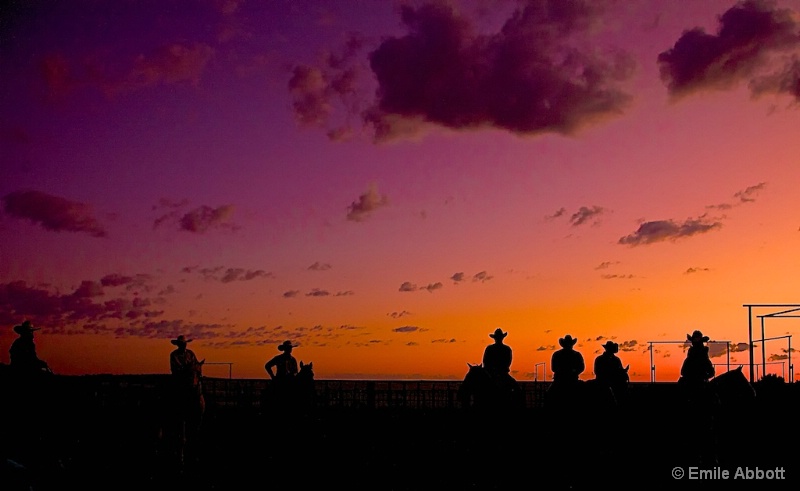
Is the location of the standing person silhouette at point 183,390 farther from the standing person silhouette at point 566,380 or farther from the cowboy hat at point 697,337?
the cowboy hat at point 697,337

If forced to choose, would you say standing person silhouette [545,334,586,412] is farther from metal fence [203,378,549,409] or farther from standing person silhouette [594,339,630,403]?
metal fence [203,378,549,409]

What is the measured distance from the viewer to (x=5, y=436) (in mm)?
20156

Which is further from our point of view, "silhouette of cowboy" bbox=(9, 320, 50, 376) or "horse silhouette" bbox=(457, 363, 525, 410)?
"silhouette of cowboy" bbox=(9, 320, 50, 376)

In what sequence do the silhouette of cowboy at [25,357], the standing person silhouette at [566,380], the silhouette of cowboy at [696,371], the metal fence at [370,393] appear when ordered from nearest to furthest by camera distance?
the standing person silhouette at [566,380] < the silhouette of cowboy at [696,371] < the silhouette of cowboy at [25,357] < the metal fence at [370,393]

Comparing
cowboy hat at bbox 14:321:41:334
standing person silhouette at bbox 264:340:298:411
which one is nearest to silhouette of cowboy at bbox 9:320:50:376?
cowboy hat at bbox 14:321:41:334

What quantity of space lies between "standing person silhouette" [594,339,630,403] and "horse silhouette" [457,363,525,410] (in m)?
3.39

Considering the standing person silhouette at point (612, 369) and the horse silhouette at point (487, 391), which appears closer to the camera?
the horse silhouette at point (487, 391)

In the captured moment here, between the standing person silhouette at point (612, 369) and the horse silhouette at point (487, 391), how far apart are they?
339 centimetres

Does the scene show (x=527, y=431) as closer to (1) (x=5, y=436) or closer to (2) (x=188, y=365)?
(2) (x=188, y=365)

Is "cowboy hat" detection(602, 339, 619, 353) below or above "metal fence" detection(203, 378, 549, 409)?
above

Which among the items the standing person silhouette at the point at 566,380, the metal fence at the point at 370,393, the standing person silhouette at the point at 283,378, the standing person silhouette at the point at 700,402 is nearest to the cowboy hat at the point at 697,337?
the standing person silhouette at the point at 700,402

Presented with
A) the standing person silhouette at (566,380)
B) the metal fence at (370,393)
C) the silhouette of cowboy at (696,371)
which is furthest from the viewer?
the metal fence at (370,393)

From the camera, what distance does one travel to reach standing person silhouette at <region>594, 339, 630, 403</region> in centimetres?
2159

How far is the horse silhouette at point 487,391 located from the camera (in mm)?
18359
